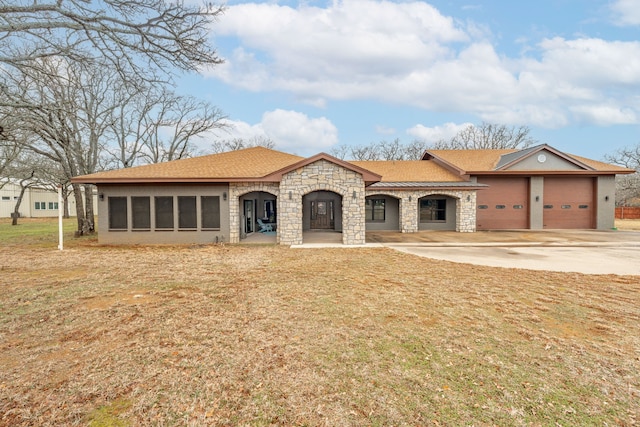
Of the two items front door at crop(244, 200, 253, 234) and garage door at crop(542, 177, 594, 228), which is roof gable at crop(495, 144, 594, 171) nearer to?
garage door at crop(542, 177, 594, 228)

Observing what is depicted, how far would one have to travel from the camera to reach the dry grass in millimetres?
2676

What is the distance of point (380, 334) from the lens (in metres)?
4.22

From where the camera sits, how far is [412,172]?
66.1 feet

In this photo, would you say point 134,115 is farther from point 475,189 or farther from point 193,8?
point 475,189

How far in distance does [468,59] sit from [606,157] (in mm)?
38621

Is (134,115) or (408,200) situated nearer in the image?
(408,200)

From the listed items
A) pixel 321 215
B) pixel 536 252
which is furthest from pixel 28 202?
pixel 536 252

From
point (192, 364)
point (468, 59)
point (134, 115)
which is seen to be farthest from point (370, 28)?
point (134, 115)

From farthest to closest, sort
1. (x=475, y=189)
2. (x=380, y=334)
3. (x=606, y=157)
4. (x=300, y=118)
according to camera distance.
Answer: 1. (x=606, y=157)
2. (x=300, y=118)
3. (x=475, y=189)
4. (x=380, y=334)

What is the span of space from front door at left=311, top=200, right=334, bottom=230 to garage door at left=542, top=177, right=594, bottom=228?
1324cm

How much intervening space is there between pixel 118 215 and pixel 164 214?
202 cm

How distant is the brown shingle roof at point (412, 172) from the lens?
1917 centimetres

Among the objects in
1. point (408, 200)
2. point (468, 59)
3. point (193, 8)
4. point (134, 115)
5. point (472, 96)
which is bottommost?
point (408, 200)

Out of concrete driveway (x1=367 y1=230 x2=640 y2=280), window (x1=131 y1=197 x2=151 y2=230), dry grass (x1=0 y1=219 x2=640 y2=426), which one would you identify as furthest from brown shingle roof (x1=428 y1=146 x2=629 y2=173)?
window (x1=131 y1=197 x2=151 y2=230)
